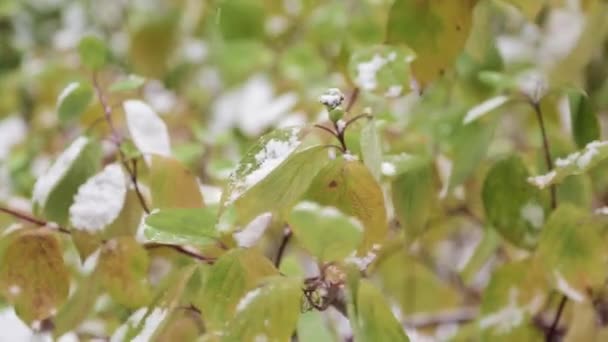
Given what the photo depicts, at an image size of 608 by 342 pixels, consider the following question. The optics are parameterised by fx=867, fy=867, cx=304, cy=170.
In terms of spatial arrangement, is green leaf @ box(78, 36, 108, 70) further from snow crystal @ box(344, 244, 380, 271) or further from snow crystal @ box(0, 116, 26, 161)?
snow crystal @ box(0, 116, 26, 161)

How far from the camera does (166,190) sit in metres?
0.68

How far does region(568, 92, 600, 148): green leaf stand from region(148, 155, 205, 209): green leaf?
31cm

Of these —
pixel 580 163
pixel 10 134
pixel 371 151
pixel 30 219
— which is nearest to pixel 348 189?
pixel 371 151

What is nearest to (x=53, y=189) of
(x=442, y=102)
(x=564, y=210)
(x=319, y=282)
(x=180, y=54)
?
(x=319, y=282)

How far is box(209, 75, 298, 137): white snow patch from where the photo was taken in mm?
1242

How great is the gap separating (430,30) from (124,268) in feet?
0.98

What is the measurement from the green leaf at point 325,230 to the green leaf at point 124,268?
255 mm

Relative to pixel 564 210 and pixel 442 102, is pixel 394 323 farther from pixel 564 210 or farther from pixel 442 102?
pixel 442 102

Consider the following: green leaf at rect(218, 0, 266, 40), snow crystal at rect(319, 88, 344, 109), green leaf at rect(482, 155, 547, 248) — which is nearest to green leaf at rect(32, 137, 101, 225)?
snow crystal at rect(319, 88, 344, 109)

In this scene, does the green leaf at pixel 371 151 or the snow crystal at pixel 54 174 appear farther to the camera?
the snow crystal at pixel 54 174

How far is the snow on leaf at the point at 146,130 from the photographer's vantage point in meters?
0.71

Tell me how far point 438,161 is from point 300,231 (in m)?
0.50

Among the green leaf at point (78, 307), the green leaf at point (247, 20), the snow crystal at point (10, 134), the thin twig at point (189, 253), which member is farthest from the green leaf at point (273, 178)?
the snow crystal at point (10, 134)

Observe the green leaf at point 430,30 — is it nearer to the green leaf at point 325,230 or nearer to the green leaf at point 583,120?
the green leaf at point 583,120
